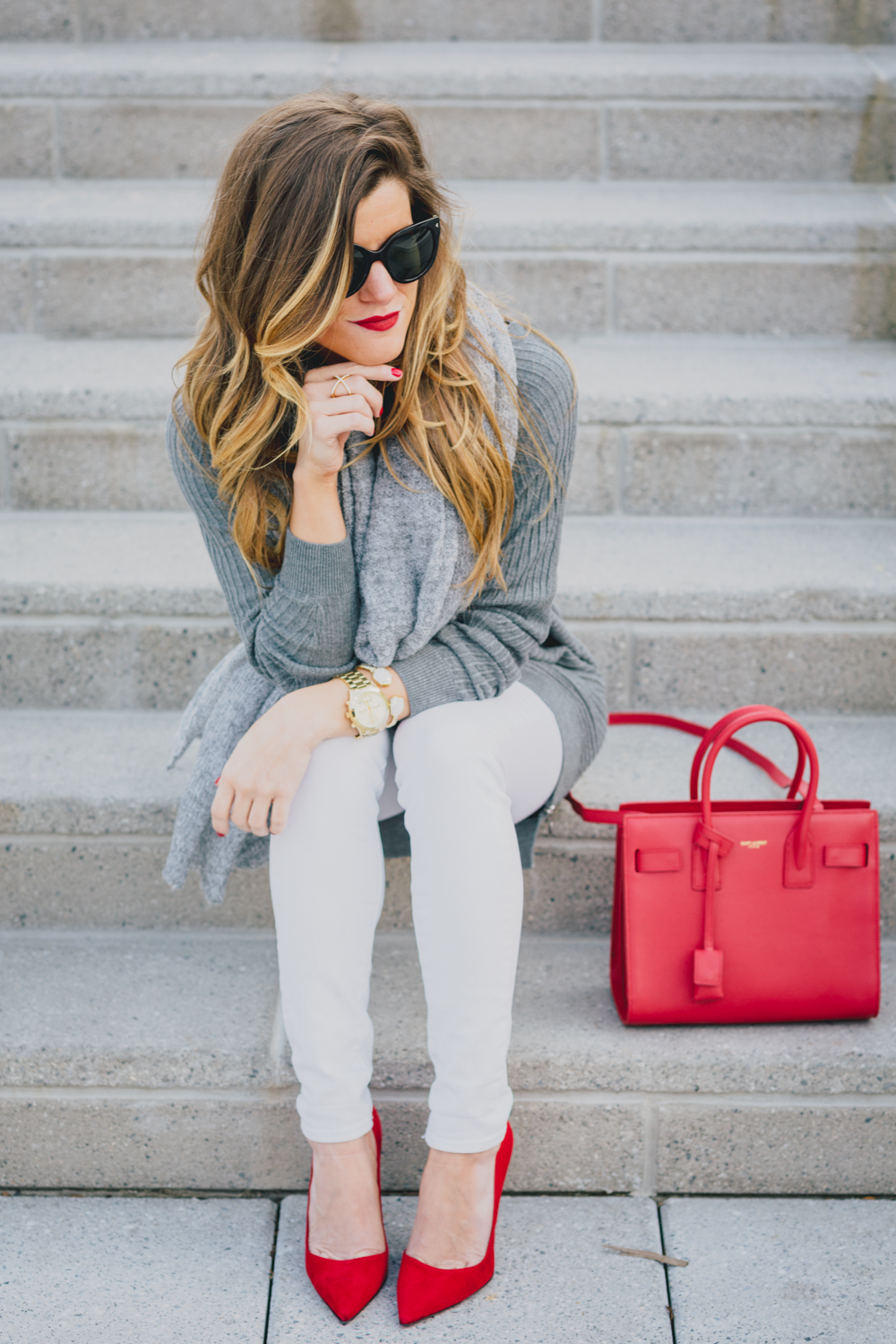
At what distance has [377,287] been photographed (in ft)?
4.55

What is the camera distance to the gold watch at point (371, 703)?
4.81 ft

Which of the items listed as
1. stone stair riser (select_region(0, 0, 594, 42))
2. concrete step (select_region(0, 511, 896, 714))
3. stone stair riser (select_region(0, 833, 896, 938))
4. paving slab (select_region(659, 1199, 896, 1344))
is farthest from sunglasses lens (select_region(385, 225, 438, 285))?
stone stair riser (select_region(0, 0, 594, 42))

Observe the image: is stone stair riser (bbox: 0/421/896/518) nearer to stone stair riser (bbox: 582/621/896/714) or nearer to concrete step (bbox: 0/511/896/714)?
concrete step (bbox: 0/511/896/714)

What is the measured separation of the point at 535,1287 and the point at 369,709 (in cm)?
75

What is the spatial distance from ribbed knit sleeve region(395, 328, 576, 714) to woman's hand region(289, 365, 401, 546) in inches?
8.0

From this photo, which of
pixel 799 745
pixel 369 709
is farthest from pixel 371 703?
pixel 799 745

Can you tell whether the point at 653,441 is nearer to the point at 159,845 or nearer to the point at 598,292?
the point at 598,292

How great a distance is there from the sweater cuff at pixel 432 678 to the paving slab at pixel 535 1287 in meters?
0.69

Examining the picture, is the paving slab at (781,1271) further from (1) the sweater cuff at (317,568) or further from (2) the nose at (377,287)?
(2) the nose at (377,287)

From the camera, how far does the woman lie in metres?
1.38

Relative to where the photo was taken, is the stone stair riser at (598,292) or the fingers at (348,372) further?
the stone stair riser at (598,292)

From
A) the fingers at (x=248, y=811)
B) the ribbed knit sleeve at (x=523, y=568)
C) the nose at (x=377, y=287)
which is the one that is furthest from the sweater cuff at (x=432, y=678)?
the nose at (x=377, y=287)

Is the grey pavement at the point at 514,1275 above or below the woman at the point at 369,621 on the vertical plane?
below

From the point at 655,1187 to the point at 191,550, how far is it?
53.4 inches
